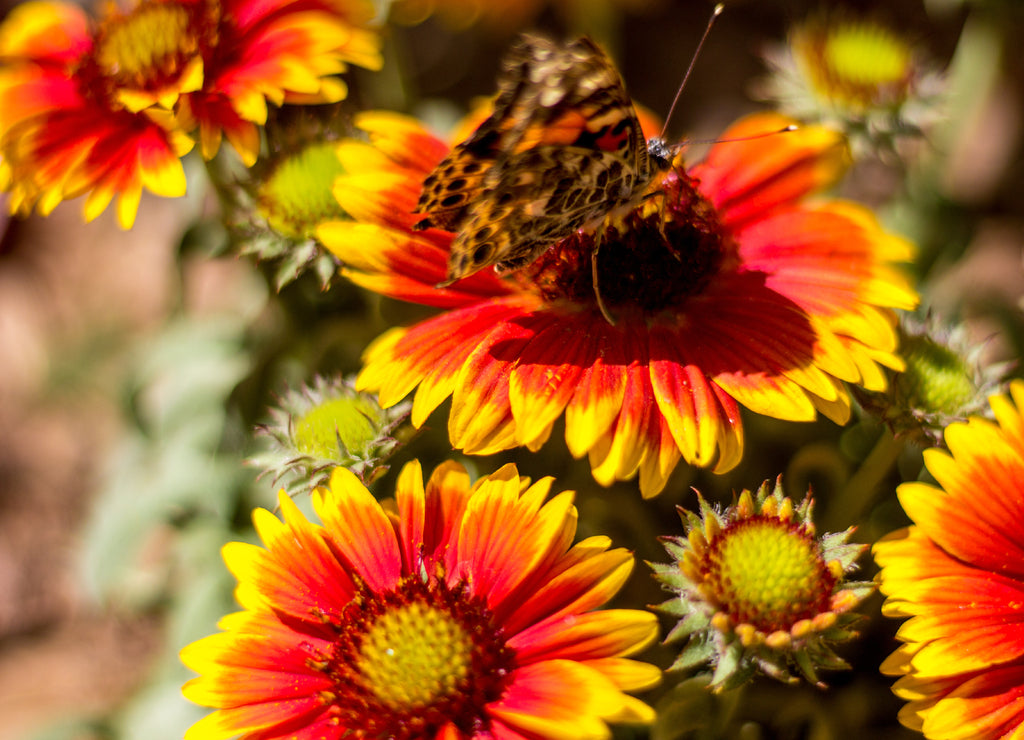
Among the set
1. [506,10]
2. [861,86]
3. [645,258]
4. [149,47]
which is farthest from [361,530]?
[506,10]

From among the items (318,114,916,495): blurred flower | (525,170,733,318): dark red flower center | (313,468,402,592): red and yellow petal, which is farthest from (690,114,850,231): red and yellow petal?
(313,468,402,592): red and yellow petal

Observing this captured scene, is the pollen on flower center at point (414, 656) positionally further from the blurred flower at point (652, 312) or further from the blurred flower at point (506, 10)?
the blurred flower at point (506, 10)

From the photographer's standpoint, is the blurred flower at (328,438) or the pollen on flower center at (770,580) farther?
the blurred flower at (328,438)

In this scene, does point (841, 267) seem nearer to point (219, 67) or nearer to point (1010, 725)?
point (1010, 725)

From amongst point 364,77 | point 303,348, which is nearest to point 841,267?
point 303,348

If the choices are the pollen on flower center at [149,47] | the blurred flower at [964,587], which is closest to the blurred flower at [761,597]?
the blurred flower at [964,587]

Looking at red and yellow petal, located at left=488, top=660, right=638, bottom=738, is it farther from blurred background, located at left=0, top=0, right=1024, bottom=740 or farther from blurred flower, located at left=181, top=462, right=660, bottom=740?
blurred background, located at left=0, top=0, right=1024, bottom=740
